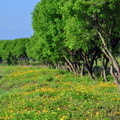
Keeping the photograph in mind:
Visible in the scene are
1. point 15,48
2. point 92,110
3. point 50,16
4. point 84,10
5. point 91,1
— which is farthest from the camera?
point 15,48

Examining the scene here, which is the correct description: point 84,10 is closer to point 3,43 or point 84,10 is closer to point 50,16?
point 50,16

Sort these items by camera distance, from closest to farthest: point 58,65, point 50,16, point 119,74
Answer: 1. point 119,74
2. point 50,16
3. point 58,65

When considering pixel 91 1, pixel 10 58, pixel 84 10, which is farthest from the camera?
pixel 10 58

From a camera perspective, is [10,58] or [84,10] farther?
[10,58]

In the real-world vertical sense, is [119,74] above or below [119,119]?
above

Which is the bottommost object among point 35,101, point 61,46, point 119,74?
point 35,101


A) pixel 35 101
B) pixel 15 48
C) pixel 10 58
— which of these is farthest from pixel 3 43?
pixel 35 101

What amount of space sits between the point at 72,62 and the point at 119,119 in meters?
22.1

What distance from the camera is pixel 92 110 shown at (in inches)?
399

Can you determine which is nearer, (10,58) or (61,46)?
(61,46)

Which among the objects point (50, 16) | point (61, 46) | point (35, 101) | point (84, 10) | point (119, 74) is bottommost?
point (35, 101)

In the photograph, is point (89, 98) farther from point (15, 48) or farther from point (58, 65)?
point (15, 48)

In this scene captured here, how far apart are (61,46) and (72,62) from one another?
7312 mm

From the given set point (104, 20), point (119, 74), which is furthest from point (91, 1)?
point (119, 74)
